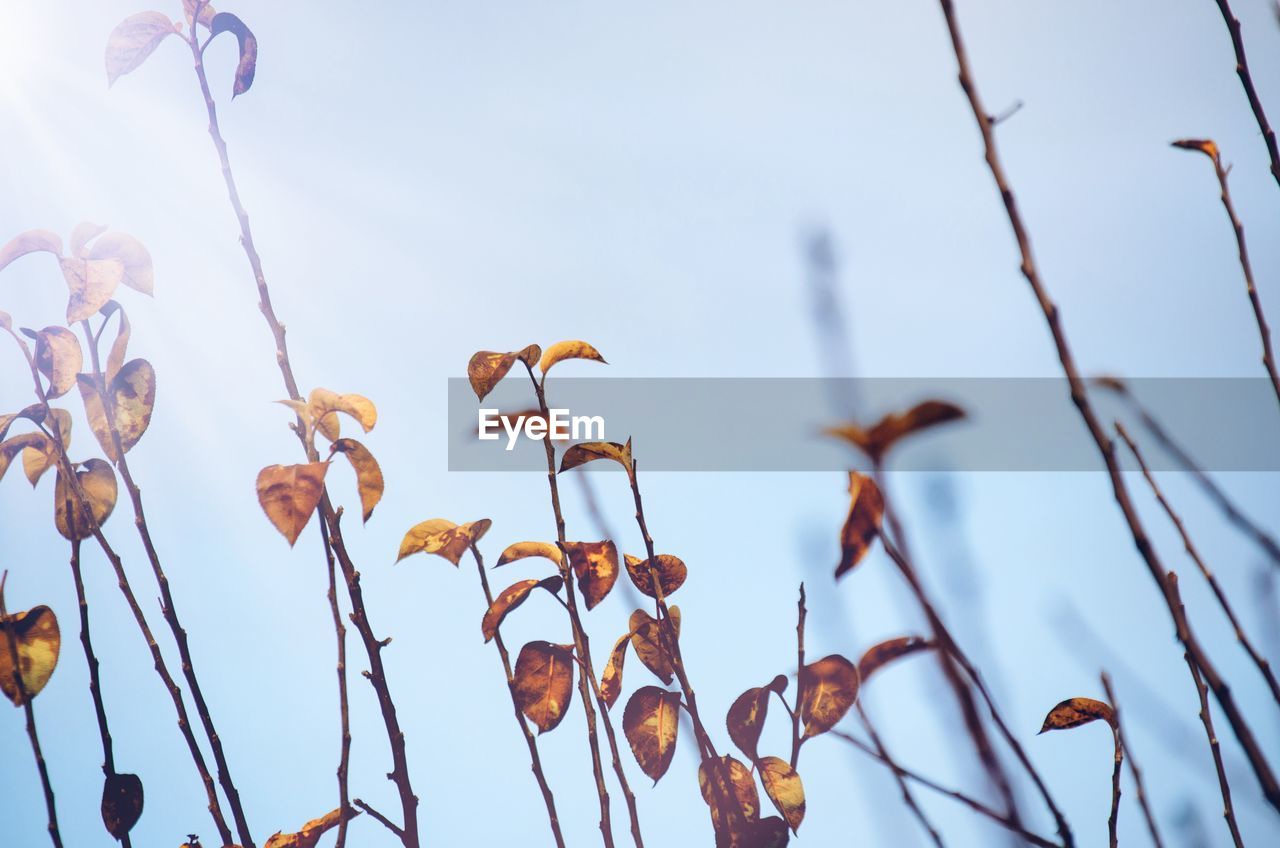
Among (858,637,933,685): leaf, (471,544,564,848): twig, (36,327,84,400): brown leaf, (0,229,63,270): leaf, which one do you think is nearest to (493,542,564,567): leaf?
(471,544,564,848): twig

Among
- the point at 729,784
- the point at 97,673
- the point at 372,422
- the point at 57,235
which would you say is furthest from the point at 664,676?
the point at 57,235

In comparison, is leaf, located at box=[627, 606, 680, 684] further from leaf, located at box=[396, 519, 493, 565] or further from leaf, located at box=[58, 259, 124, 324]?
leaf, located at box=[58, 259, 124, 324]

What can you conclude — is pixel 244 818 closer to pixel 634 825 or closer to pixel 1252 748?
pixel 634 825

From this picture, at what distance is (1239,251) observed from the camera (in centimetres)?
44

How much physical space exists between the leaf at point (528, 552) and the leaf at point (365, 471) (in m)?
0.12

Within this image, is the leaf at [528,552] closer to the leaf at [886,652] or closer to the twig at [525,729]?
the twig at [525,729]

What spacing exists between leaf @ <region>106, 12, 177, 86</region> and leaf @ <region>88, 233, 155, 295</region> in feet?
0.49

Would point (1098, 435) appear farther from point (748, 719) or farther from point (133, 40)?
point (133, 40)

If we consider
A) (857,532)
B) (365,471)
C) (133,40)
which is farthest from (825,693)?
(133,40)

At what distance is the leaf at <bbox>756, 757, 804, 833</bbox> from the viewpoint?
1.84 ft

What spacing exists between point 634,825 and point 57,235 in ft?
2.49

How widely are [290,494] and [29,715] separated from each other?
0.26 m

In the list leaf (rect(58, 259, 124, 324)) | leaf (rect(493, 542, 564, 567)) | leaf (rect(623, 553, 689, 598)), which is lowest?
leaf (rect(623, 553, 689, 598))

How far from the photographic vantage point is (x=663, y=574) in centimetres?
65
